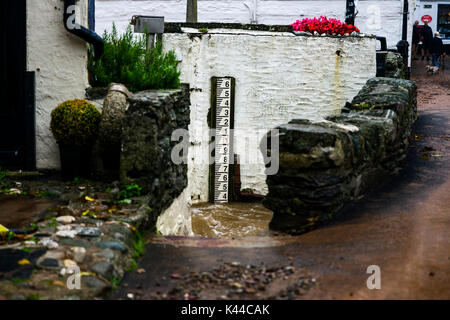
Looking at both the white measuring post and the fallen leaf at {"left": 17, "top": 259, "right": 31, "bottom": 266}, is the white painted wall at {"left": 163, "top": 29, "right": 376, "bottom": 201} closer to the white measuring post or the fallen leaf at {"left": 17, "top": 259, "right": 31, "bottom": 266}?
the white measuring post

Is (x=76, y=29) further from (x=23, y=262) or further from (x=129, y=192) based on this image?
(x=23, y=262)

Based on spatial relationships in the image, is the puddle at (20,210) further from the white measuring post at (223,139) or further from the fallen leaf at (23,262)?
the white measuring post at (223,139)

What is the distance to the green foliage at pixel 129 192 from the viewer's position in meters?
5.45

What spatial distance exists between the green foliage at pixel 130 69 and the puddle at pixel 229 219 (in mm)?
2482

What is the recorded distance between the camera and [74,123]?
20.5 feet

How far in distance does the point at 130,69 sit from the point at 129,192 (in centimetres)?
208

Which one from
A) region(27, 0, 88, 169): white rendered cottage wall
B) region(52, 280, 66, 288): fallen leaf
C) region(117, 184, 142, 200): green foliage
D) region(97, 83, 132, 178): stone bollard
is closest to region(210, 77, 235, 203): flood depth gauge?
region(27, 0, 88, 169): white rendered cottage wall

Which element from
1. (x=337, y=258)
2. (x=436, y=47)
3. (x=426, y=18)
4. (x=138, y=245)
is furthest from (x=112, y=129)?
(x=426, y=18)

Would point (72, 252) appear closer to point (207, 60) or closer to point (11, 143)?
point (11, 143)

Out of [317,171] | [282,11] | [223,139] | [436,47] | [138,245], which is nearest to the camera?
[138,245]

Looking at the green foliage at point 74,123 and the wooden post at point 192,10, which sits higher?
the wooden post at point 192,10

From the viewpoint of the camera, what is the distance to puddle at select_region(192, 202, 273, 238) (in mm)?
8352

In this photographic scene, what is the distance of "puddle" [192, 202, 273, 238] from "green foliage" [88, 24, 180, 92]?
2482 mm

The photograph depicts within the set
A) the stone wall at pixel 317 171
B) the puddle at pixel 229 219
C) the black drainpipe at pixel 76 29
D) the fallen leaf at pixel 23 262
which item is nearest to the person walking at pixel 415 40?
the puddle at pixel 229 219
